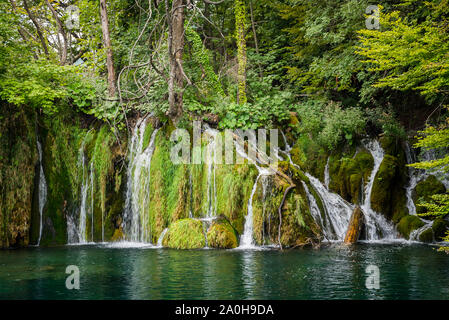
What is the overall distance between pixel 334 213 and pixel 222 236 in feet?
11.5

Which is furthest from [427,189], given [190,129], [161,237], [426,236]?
[161,237]

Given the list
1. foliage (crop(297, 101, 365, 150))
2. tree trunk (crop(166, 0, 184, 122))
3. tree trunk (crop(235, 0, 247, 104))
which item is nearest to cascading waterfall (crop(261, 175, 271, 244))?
foliage (crop(297, 101, 365, 150))

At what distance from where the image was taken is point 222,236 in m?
11.0

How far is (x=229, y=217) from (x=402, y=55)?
588 cm

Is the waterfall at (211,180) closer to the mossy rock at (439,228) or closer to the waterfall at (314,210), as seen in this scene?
the waterfall at (314,210)

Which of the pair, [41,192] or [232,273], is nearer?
[232,273]

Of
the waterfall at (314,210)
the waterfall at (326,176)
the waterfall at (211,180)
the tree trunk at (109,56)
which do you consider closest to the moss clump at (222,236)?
the waterfall at (211,180)

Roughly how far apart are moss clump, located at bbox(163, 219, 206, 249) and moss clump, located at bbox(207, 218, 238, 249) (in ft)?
0.77

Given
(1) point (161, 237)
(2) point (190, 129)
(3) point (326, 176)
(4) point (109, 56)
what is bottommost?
(1) point (161, 237)

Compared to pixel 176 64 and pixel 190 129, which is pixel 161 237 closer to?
pixel 190 129

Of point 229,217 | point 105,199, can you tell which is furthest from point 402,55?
point 105,199

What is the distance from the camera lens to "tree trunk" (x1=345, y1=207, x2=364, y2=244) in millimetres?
11474

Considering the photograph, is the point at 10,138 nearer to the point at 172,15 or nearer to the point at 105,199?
the point at 105,199

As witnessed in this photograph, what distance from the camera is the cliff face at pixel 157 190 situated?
11.2m
